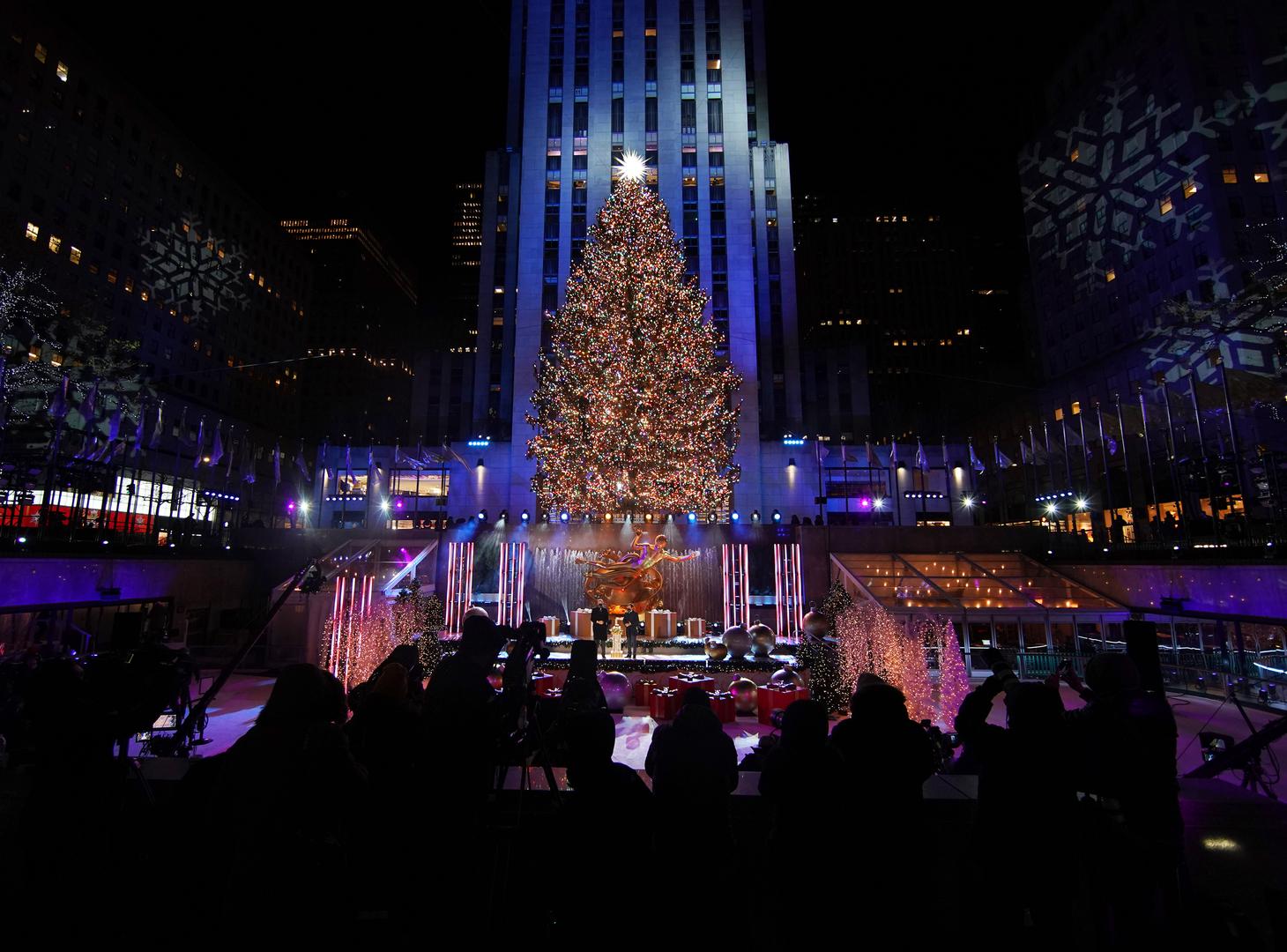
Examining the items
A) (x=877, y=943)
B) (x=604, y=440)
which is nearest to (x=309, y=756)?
(x=877, y=943)

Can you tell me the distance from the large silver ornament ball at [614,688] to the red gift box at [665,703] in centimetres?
70

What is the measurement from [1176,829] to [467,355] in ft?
176

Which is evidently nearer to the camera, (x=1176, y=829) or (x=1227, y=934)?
(x=1227, y=934)

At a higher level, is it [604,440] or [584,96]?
[584,96]

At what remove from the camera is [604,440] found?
71.2 ft

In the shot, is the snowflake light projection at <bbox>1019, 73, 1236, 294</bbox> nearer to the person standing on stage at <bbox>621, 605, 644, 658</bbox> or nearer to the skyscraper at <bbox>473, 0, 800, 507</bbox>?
the skyscraper at <bbox>473, 0, 800, 507</bbox>

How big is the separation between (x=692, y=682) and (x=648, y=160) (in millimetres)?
32991

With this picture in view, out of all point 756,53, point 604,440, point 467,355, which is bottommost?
point 604,440

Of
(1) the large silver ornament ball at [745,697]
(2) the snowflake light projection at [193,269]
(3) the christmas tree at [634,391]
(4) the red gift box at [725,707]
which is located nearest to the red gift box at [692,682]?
(4) the red gift box at [725,707]

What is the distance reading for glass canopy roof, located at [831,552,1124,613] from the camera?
675 inches

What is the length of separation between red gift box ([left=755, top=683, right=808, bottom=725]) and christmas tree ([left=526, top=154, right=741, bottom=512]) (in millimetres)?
10703

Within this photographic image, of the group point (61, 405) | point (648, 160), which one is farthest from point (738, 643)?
point (648, 160)

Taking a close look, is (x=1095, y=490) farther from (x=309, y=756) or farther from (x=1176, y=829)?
(x=309, y=756)

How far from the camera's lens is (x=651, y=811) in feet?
9.70
